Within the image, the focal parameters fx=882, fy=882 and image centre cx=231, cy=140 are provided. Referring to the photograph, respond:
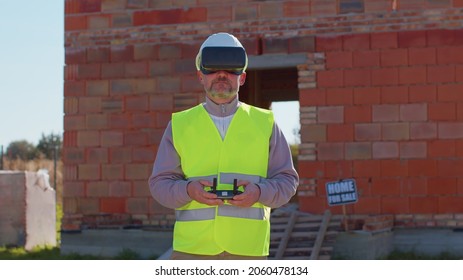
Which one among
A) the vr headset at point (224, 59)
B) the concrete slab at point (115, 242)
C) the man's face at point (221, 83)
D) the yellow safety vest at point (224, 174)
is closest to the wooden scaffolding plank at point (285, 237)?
the concrete slab at point (115, 242)

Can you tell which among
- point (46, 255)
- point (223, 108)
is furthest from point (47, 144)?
point (223, 108)

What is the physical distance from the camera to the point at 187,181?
3838 millimetres

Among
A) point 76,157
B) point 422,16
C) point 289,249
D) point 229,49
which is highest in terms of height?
point 422,16

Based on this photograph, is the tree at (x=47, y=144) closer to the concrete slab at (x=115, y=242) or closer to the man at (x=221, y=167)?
the concrete slab at (x=115, y=242)

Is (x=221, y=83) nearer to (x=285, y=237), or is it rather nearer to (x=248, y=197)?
(x=248, y=197)

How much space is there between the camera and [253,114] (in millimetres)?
4016

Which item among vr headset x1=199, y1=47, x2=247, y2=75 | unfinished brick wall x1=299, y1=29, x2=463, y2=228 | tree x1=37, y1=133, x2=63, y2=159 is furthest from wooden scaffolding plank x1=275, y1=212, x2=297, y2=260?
tree x1=37, y1=133, x2=63, y2=159

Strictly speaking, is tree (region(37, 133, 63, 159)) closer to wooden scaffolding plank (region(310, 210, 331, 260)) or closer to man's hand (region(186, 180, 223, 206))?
wooden scaffolding plank (region(310, 210, 331, 260))

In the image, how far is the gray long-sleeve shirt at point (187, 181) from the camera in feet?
12.5

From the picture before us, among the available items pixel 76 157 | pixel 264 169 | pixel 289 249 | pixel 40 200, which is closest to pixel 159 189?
pixel 264 169

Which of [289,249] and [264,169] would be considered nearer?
[264,169]

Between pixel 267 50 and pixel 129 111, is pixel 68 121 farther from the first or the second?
pixel 267 50

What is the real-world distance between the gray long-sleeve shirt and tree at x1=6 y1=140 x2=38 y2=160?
114 ft

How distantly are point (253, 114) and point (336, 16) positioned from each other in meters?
7.11
